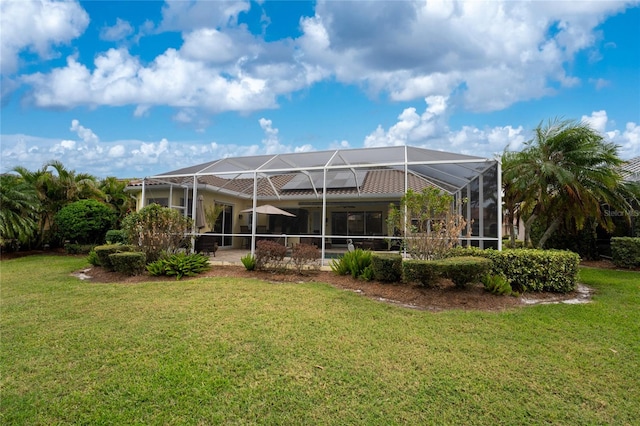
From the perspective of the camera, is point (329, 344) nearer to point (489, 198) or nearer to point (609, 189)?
point (489, 198)

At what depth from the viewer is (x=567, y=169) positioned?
10.8 m

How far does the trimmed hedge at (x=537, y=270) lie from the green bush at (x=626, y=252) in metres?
5.75

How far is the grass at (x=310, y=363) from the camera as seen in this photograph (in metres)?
3.05

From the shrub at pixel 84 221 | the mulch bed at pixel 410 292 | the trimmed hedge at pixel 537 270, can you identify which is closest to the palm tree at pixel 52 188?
the shrub at pixel 84 221

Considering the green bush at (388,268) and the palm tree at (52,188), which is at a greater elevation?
the palm tree at (52,188)

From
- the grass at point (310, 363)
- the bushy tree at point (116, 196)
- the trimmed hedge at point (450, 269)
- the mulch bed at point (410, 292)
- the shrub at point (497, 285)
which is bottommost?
the grass at point (310, 363)

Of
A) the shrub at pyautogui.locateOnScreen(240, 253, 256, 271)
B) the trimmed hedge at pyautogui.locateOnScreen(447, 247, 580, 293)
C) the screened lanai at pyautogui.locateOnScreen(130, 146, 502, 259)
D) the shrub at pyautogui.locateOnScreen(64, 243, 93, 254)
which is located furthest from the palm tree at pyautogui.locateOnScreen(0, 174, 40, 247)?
the trimmed hedge at pyautogui.locateOnScreen(447, 247, 580, 293)

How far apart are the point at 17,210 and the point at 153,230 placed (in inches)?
337

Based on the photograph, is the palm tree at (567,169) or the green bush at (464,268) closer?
the green bush at (464,268)

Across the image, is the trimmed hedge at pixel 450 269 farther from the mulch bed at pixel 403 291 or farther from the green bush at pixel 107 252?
the green bush at pixel 107 252

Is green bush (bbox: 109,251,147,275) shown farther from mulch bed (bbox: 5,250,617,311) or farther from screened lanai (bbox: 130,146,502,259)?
screened lanai (bbox: 130,146,502,259)

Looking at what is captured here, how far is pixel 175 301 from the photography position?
20.9 feet

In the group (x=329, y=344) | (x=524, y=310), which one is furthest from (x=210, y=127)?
(x=524, y=310)

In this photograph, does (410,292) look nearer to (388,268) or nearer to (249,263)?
(388,268)
